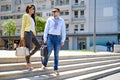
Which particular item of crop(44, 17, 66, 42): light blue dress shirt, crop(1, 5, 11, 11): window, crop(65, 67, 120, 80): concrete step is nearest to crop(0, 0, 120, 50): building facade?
crop(1, 5, 11, 11): window

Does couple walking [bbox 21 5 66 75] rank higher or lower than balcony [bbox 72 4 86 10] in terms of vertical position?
lower

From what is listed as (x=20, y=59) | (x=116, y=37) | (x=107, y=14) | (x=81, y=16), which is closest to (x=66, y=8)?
(x=81, y=16)

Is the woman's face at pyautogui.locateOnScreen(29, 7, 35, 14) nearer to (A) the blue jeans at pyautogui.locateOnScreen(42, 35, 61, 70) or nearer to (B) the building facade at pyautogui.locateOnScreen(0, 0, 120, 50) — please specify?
(A) the blue jeans at pyautogui.locateOnScreen(42, 35, 61, 70)

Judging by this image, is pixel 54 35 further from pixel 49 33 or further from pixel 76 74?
pixel 76 74

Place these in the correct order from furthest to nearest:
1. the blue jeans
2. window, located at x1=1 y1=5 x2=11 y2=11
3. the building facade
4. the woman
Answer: window, located at x1=1 y1=5 x2=11 y2=11 < the building facade < the blue jeans < the woman

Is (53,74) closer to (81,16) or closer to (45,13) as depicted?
(81,16)

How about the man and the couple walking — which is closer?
the couple walking

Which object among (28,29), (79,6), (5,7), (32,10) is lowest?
(28,29)

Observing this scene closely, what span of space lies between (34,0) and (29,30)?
54.8 metres

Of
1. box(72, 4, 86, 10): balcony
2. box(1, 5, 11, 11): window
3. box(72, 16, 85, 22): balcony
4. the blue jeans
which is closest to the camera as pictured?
the blue jeans

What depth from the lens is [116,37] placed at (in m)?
47.4

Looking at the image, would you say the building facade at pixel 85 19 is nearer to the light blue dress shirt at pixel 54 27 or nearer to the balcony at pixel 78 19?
the balcony at pixel 78 19

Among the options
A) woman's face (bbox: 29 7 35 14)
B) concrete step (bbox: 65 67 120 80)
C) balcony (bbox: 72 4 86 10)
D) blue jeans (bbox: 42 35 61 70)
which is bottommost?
concrete step (bbox: 65 67 120 80)

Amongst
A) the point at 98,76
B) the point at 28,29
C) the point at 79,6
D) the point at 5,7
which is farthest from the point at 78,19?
the point at 28,29
